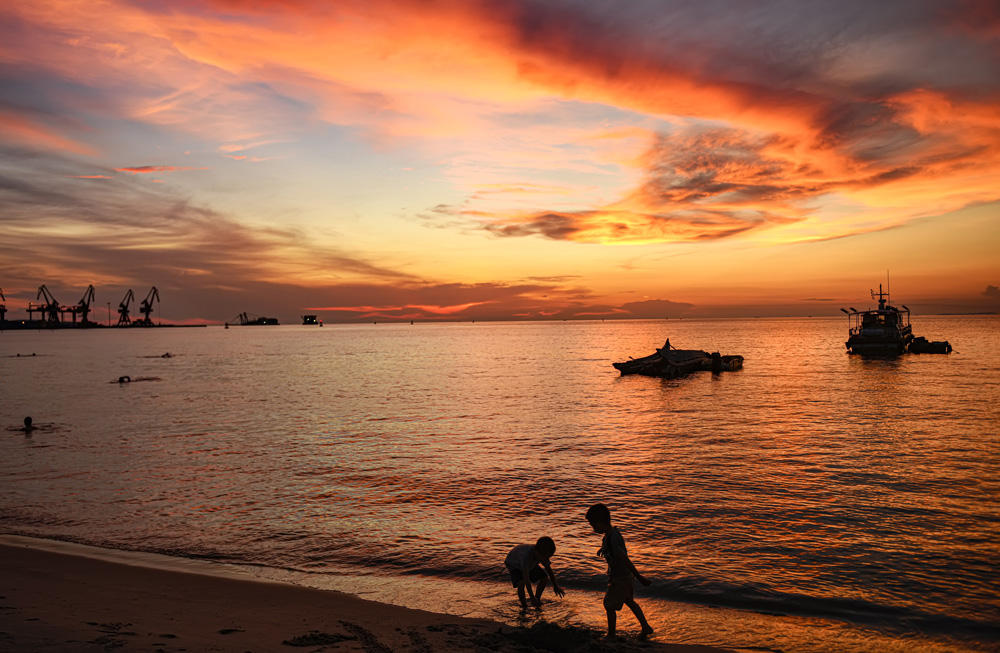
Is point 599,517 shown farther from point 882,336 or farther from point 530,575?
point 882,336

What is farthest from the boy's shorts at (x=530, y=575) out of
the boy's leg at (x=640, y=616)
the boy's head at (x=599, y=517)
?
the boy's head at (x=599, y=517)

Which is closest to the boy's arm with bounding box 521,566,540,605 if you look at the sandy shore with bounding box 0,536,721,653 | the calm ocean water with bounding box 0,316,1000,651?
the calm ocean water with bounding box 0,316,1000,651

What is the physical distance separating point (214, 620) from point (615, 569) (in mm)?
6603

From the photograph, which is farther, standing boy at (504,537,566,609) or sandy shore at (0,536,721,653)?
standing boy at (504,537,566,609)

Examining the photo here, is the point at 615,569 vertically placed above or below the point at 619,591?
above

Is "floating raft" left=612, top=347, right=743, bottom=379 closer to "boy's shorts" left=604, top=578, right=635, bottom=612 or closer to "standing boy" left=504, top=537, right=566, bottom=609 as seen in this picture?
"standing boy" left=504, top=537, right=566, bottom=609

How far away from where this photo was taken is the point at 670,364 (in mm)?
69438

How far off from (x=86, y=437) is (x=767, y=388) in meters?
53.9

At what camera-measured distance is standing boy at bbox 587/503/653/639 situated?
8.72 m

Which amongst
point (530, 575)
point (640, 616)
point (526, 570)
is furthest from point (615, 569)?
point (530, 575)

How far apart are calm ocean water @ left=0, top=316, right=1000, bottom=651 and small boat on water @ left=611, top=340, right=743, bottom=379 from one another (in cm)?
2394

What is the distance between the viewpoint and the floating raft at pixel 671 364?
69562mm

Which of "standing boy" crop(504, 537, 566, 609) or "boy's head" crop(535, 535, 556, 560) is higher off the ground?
"boy's head" crop(535, 535, 556, 560)

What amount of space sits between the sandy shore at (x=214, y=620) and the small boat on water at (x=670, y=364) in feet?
203
